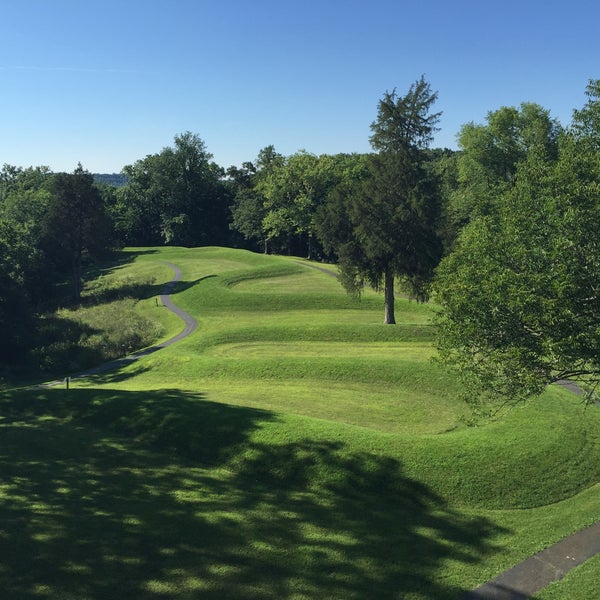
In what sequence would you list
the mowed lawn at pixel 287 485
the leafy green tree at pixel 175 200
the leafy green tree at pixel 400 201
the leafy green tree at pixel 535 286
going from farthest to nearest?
1. the leafy green tree at pixel 175 200
2. the leafy green tree at pixel 400 201
3. the leafy green tree at pixel 535 286
4. the mowed lawn at pixel 287 485

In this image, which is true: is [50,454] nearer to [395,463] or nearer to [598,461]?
[395,463]

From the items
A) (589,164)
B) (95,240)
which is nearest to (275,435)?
(589,164)

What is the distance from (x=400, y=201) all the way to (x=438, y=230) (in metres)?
4.01

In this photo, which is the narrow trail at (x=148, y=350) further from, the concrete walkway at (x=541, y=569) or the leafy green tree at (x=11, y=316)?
the concrete walkway at (x=541, y=569)

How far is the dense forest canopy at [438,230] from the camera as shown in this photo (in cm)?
1666

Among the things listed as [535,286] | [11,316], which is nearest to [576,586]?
[535,286]

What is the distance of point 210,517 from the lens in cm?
1561

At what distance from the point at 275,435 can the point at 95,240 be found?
63.1 meters

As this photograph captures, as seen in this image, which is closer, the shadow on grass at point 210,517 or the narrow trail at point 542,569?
the shadow on grass at point 210,517

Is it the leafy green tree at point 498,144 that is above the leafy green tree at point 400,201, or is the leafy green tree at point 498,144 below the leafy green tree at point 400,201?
above

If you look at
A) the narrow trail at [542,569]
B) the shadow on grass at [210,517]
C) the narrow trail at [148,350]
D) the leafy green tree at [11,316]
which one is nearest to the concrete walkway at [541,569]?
the narrow trail at [542,569]

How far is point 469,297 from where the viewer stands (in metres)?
18.8

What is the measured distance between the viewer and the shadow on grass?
12.7m

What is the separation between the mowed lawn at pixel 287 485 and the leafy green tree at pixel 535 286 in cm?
332
